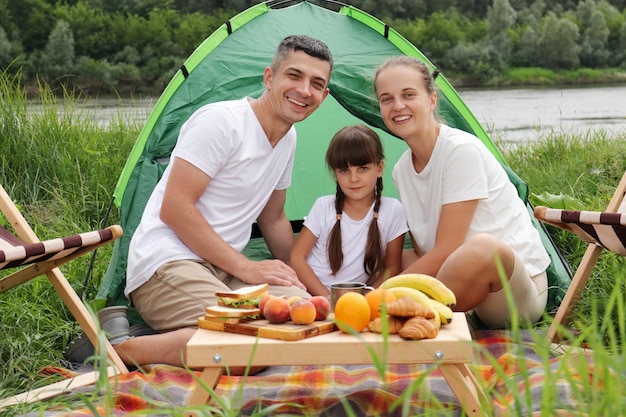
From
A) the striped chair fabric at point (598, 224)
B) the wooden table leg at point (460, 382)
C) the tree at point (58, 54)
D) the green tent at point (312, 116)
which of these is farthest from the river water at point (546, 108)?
the tree at point (58, 54)

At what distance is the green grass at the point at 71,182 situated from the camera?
2.89m

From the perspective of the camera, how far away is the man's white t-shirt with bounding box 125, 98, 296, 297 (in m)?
2.76

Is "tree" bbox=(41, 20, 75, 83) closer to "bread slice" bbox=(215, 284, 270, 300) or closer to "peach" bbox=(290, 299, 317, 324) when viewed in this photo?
"bread slice" bbox=(215, 284, 270, 300)

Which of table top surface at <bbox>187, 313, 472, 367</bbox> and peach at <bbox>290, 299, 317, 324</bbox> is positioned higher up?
peach at <bbox>290, 299, 317, 324</bbox>

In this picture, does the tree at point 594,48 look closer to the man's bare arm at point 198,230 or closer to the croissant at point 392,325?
the man's bare arm at point 198,230

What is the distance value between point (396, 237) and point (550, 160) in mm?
2124

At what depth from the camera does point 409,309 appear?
194 cm

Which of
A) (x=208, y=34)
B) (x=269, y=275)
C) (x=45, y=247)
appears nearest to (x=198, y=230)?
(x=269, y=275)

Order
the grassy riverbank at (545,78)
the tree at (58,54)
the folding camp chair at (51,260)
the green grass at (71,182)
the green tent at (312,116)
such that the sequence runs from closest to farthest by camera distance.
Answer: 1. the folding camp chair at (51,260)
2. the green grass at (71,182)
3. the green tent at (312,116)
4. the tree at (58,54)
5. the grassy riverbank at (545,78)

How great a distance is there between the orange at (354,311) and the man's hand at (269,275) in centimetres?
74

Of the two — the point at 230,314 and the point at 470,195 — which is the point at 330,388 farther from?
the point at 470,195

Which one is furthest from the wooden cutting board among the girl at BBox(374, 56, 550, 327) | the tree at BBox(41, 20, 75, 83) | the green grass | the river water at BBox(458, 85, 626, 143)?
the tree at BBox(41, 20, 75, 83)

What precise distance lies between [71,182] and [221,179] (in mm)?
1530

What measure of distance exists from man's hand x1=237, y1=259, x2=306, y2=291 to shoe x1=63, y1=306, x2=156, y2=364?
424mm
